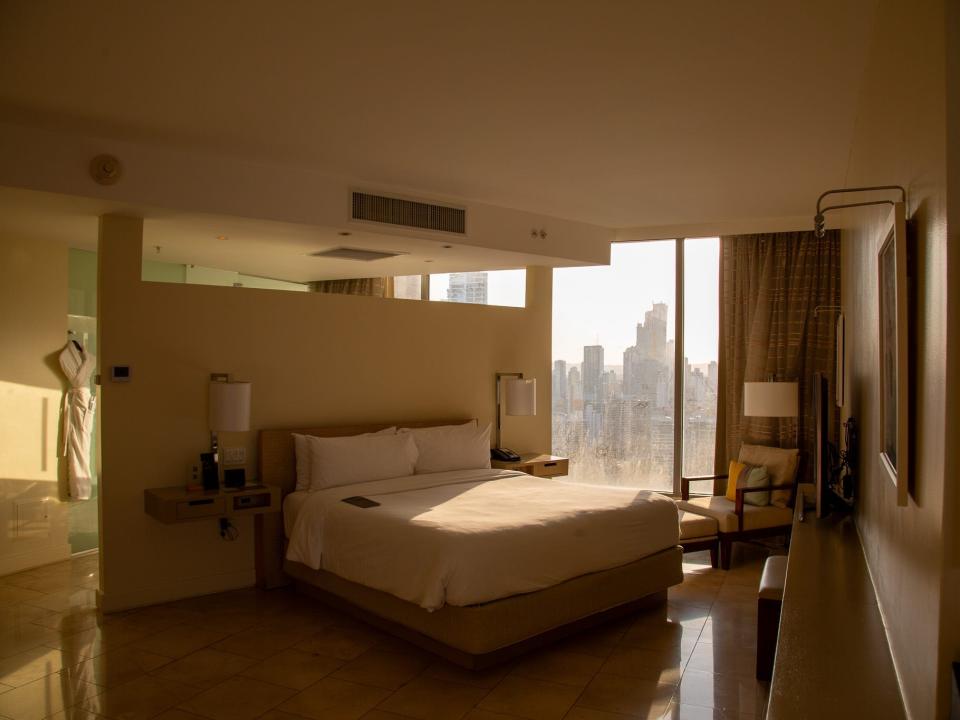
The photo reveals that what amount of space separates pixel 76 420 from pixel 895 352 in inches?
233

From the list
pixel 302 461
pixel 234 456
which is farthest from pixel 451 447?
pixel 234 456

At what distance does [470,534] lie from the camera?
367cm

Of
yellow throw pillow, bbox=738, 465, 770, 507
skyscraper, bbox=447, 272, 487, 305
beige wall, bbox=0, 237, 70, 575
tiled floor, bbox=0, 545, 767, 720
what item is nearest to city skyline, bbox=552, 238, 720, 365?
skyscraper, bbox=447, 272, 487, 305

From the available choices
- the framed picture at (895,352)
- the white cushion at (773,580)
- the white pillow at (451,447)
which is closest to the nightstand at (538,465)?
the white pillow at (451,447)

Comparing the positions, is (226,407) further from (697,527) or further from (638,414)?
(638,414)

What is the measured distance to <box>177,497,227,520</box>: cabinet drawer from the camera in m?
4.48

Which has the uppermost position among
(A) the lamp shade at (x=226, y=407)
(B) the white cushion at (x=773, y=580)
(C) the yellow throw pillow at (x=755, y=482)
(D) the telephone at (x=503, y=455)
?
(A) the lamp shade at (x=226, y=407)

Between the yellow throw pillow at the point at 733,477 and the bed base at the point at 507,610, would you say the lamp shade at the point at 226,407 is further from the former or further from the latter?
the yellow throw pillow at the point at 733,477

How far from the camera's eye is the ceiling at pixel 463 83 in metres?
2.76

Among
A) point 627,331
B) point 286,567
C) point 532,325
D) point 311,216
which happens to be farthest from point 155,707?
point 627,331

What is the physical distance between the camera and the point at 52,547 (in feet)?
18.7

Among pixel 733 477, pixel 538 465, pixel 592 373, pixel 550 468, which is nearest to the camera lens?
pixel 733 477

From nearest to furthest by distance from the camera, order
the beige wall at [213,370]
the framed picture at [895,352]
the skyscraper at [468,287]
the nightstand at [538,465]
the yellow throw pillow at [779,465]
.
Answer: the framed picture at [895,352], the beige wall at [213,370], the yellow throw pillow at [779,465], the nightstand at [538,465], the skyscraper at [468,287]

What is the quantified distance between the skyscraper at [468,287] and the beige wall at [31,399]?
11.9 feet
